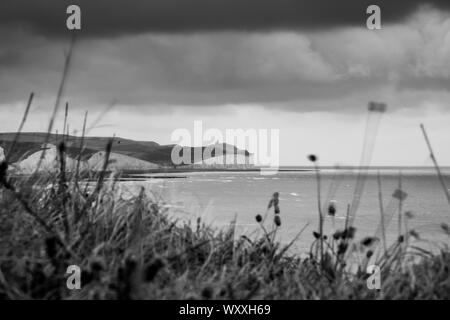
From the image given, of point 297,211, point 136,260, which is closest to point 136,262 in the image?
point 136,260

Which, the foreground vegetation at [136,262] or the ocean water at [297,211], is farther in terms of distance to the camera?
the ocean water at [297,211]

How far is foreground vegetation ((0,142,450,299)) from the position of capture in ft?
9.95

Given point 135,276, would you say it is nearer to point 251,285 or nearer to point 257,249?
point 251,285

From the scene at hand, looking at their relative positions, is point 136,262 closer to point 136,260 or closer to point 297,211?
point 136,260

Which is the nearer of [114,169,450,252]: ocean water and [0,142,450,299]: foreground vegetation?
[0,142,450,299]: foreground vegetation

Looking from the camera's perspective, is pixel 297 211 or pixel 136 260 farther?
pixel 297 211

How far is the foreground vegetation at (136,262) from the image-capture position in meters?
3.03

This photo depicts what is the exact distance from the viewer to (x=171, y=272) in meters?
3.75

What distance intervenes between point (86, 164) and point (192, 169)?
11528 cm

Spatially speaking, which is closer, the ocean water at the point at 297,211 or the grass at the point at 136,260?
the grass at the point at 136,260

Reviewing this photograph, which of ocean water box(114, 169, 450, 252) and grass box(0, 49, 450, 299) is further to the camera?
ocean water box(114, 169, 450, 252)

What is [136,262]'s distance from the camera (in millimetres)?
2414
